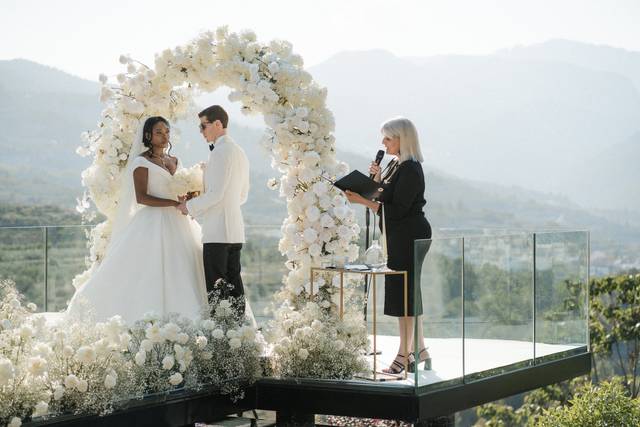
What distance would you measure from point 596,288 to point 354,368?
921 cm

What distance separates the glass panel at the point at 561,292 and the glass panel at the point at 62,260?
418 cm

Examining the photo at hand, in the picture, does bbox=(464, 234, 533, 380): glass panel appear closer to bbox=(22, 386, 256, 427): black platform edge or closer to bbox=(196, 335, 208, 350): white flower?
bbox=(22, 386, 256, 427): black platform edge

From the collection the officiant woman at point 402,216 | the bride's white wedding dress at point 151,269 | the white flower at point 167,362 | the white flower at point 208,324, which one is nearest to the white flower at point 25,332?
the white flower at point 167,362

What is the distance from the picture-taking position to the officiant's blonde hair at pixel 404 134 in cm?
598

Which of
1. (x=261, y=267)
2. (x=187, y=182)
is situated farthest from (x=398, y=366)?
(x=261, y=267)

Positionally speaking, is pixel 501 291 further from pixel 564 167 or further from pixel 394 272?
pixel 564 167

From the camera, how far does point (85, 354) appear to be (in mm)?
4832

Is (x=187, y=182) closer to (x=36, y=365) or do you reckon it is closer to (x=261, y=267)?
(x=36, y=365)

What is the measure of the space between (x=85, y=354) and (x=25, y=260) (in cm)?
443

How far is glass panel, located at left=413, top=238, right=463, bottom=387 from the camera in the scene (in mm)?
5980

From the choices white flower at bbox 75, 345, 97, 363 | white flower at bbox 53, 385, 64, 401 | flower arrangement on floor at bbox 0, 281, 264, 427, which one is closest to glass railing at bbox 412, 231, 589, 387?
flower arrangement on floor at bbox 0, 281, 264, 427

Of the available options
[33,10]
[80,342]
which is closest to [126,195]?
[80,342]

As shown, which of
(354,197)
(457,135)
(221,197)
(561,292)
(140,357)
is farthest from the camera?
(457,135)

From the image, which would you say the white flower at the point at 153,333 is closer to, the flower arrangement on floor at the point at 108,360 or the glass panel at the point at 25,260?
the flower arrangement on floor at the point at 108,360
